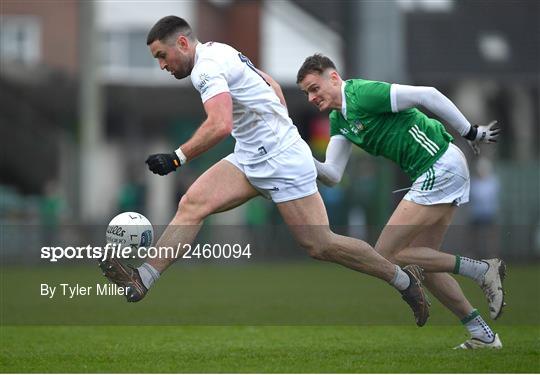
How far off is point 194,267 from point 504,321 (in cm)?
1002

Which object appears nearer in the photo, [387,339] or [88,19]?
[387,339]

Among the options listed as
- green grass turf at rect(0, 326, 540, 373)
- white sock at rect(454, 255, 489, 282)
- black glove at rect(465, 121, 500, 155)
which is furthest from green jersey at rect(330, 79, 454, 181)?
green grass turf at rect(0, 326, 540, 373)

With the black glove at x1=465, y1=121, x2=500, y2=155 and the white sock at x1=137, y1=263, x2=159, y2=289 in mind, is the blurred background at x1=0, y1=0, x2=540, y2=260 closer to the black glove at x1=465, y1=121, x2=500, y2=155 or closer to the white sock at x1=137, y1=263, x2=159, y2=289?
the black glove at x1=465, y1=121, x2=500, y2=155

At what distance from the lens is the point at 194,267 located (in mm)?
20641

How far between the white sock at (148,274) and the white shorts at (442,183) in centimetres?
205

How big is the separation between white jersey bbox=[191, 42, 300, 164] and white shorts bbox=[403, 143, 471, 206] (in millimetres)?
1046

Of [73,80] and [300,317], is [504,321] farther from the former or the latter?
[73,80]

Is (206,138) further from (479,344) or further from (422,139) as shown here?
(479,344)

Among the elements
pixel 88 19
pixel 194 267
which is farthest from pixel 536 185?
pixel 88 19

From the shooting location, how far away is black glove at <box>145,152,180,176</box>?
851cm

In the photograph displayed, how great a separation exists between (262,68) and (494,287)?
78.7 feet

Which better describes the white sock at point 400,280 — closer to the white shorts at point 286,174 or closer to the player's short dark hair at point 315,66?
the white shorts at point 286,174

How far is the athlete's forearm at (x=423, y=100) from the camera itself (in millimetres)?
9242

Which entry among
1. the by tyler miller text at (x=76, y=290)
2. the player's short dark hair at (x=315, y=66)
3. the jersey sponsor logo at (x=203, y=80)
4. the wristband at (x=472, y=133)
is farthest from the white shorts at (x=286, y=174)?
the by tyler miller text at (x=76, y=290)
